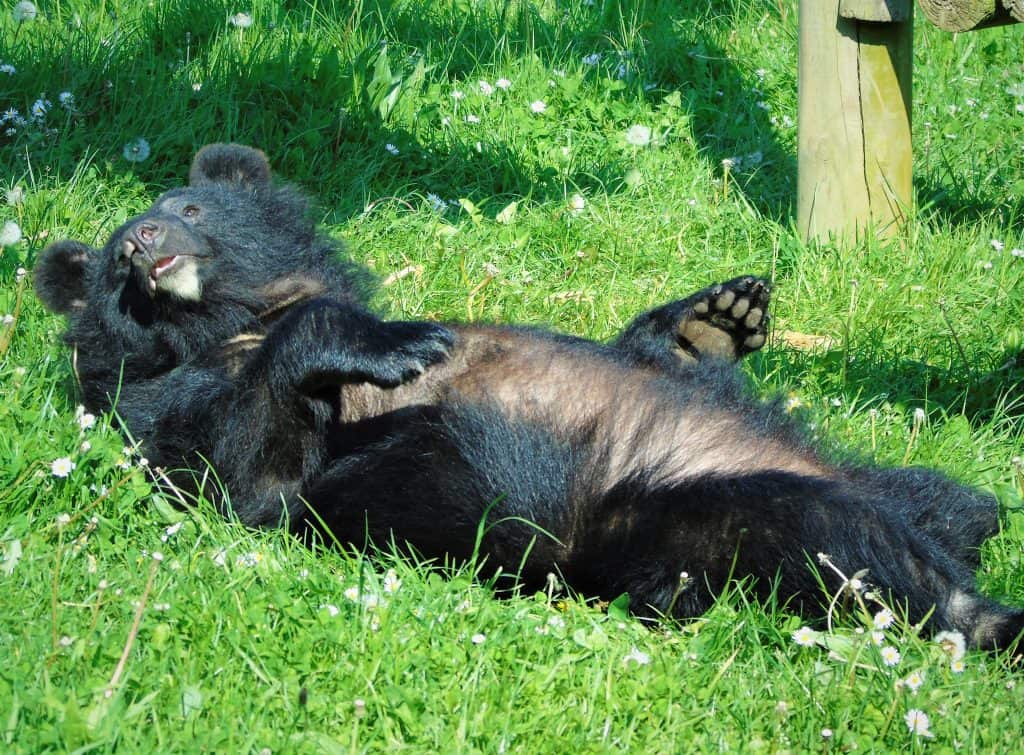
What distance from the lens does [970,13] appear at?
421cm

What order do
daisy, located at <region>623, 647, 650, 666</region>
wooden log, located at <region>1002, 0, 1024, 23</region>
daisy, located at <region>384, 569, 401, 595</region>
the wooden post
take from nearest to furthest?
daisy, located at <region>623, 647, 650, 666</region>
daisy, located at <region>384, 569, 401, 595</region>
wooden log, located at <region>1002, 0, 1024, 23</region>
the wooden post

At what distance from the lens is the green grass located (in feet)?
9.69

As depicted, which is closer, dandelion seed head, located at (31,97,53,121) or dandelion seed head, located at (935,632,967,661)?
dandelion seed head, located at (935,632,967,661)

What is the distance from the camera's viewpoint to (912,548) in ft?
11.7

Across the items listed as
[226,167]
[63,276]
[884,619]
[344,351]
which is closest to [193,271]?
[63,276]

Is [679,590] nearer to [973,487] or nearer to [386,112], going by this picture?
[973,487]

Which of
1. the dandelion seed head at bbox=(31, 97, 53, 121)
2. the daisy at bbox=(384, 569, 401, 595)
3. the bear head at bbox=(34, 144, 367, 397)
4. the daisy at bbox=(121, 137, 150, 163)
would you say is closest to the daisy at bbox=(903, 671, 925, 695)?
the daisy at bbox=(384, 569, 401, 595)

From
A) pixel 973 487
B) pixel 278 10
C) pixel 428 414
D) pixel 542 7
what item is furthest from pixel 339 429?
pixel 542 7

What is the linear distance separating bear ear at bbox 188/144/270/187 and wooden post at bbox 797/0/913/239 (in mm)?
2869

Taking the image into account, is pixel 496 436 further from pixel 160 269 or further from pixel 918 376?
pixel 918 376

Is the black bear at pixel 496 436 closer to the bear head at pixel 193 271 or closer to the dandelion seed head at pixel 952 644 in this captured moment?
the bear head at pixel 193 271

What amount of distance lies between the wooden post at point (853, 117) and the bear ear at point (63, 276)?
11.9 feet

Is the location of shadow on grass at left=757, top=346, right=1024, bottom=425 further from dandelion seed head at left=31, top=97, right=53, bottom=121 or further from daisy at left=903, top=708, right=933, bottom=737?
dandelion seed head at left=31, top=97, right=53, bottom=121

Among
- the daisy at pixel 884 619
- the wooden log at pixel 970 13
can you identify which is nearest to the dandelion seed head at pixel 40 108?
the wooden log at pixel 970 13
